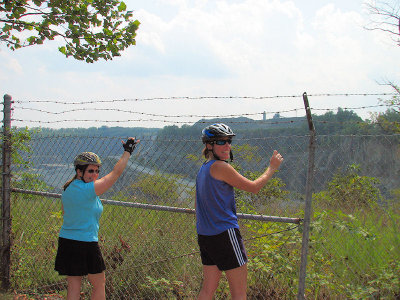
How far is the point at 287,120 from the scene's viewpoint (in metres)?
3.52

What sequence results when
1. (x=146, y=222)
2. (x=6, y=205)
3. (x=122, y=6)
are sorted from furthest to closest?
(x=122, y=6) → (x=6, y=205) → (x=146, y=222)

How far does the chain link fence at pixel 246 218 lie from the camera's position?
312 centimetres

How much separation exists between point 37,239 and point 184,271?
2227mm

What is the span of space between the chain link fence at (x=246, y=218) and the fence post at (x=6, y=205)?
3.1 inches

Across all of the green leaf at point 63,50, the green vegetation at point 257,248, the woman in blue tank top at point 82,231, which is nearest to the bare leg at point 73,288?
the woman in blue tank top at point 82,231

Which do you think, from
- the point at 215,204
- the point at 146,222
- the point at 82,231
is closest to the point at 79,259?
the point at 82,231

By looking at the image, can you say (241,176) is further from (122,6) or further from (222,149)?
(122,6)

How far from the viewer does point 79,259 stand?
11.4 feet

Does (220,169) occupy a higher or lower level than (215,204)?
higher

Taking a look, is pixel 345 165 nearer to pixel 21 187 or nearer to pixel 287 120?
pixel 287 120

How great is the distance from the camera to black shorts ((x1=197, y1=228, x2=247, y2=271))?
3.02m

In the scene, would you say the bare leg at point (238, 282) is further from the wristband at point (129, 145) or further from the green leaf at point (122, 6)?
the green leaf at point (122, 6)

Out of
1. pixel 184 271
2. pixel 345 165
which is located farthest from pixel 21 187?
pixel 345 165

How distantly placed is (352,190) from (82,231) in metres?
2.14
